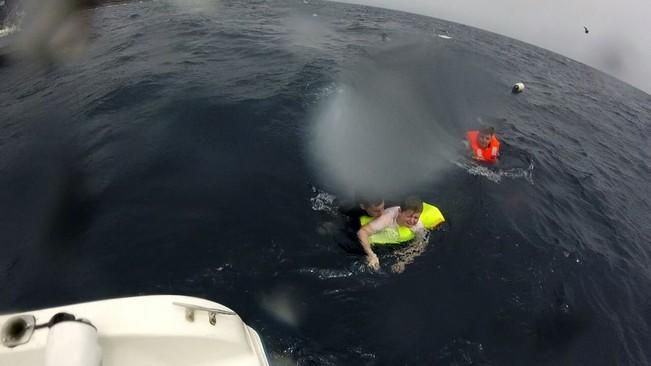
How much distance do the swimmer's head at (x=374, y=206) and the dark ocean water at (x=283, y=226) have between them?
3.33 feet

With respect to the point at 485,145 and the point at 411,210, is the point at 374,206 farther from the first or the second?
the point at 485,145

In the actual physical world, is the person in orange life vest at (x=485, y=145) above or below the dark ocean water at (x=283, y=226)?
above

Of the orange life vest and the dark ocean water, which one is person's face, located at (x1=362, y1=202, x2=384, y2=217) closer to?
the dark ocean water

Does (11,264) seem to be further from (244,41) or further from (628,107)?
(628,107)

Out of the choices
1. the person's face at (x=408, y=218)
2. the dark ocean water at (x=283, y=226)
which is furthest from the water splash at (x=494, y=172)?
the person's face at (x=408, y=218)

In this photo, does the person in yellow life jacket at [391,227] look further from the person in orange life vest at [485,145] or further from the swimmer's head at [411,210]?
the person in orange life vest at [485,145]

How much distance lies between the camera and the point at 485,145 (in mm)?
12797

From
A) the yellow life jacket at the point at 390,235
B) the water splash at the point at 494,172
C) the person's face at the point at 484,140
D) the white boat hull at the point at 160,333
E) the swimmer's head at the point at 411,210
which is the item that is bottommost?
the water splash at the point at 494,172

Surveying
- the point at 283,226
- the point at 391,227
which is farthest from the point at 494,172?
the point at 283,226

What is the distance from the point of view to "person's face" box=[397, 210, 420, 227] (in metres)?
7.41

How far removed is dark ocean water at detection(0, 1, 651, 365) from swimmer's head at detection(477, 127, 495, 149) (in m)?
Answer: 0.98

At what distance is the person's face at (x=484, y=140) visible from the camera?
12.5 m

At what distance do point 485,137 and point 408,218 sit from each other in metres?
6.71

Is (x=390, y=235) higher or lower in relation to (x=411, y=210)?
lower
